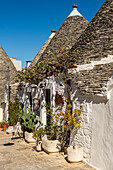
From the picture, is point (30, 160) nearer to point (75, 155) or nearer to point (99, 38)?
point (75, 155)

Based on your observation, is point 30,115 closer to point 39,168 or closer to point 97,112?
point 39,168

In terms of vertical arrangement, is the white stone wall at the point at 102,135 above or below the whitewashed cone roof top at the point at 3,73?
below

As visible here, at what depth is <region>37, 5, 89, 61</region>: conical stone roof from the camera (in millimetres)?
10754

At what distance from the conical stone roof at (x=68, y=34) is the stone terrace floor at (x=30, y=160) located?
5.06 metres

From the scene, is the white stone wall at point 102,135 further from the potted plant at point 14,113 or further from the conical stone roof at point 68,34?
the potted plant at point 14,113

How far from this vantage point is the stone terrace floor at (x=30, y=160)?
257 inches

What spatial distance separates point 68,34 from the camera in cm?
1121

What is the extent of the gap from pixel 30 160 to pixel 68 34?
7218 millimetres

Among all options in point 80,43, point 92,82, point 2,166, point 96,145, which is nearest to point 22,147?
point 2,166

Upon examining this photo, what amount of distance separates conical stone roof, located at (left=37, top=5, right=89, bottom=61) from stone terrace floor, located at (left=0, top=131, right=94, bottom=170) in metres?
5.06

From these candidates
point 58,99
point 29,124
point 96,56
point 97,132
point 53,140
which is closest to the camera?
point 97,132

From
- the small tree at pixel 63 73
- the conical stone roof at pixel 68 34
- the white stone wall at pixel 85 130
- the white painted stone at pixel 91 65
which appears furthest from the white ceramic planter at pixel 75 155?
the conical stone roof at pixel 68 34

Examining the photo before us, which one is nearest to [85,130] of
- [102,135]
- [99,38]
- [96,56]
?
[102,135]

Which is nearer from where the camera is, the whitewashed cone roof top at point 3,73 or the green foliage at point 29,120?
the green foliage at point 29,120
